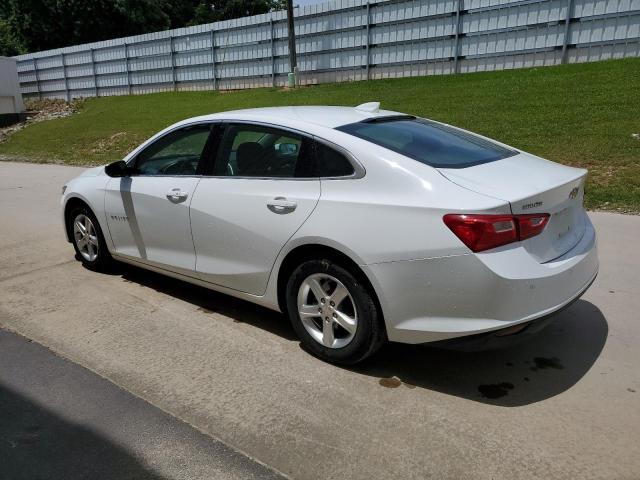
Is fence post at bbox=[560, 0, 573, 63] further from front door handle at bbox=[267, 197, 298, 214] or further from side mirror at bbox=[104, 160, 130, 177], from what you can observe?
front door handle at bbox=[267, 197, 298, 214]

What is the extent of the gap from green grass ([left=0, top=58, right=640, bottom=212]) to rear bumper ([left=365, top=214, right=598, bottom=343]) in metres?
4.49

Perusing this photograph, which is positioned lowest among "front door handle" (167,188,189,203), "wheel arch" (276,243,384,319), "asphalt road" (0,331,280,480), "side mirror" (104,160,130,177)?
"asphalt road" (0,331,280,480)

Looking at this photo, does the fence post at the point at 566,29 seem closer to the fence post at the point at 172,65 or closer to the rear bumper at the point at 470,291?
the rear bumper at the point at 470,291

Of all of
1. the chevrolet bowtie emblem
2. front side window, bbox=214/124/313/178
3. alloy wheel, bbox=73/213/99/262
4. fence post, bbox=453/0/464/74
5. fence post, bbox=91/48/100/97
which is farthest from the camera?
fence post, bbox=91/48/100/97

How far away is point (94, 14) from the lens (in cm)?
3769

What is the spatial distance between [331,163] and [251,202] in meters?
0.63

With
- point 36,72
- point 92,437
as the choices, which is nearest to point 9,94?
point 36,72

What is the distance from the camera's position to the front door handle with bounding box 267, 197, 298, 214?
3539 millimetres

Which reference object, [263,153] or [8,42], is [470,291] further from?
[8,42]

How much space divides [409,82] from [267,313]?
12.3 m

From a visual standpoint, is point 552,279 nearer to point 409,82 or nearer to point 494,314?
point 494,314

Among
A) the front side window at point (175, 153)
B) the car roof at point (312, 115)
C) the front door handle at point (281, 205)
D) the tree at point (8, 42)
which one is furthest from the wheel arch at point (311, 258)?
the tree at point (8, 42)

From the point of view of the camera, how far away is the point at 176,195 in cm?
427

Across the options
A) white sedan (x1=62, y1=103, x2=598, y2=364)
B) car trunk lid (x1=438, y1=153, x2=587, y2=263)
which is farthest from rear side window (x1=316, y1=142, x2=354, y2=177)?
car trunk lid (x1=438, y1=153, x2=587, y2=263)
